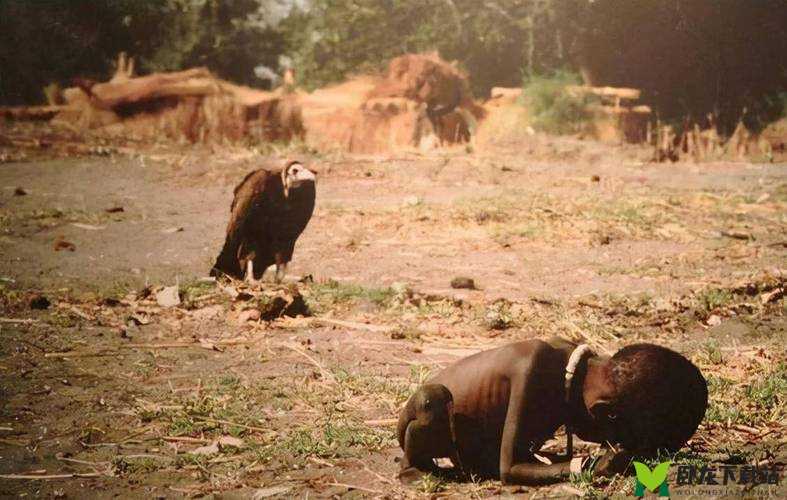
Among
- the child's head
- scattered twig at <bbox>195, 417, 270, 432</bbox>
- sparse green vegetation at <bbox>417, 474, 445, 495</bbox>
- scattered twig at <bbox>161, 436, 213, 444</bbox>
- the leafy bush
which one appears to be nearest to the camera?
the child's head

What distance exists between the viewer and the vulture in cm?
680

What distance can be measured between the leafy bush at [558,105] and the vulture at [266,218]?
1315 cm

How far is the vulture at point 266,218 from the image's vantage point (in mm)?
6801

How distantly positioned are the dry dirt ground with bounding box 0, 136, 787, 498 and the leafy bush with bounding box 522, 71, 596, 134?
6.92 meters

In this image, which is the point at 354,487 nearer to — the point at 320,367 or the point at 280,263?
the point at 320,367

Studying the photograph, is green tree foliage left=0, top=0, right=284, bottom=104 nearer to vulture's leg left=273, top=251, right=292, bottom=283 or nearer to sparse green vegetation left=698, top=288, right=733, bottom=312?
vulture's leg left=273, top=251, right=292, bottom=283

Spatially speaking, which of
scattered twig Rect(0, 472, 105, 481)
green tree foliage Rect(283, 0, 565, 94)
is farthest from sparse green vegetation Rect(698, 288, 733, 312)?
green tree foliage Rect(283, 0, 565, 94)

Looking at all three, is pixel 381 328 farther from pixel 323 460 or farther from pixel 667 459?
pixel 667 459

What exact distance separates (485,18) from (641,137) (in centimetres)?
487

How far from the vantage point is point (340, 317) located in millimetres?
5949

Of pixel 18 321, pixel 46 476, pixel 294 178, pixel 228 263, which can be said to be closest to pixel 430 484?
pixel 46 476

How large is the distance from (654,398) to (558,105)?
17.1 metres

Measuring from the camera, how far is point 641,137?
56.8 ft

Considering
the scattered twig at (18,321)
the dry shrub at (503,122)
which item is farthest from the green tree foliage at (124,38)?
the scattered twig at (18,321)
